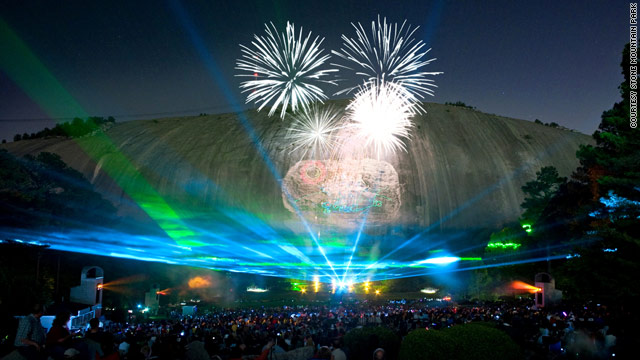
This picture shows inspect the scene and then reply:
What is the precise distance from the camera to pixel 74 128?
104 m

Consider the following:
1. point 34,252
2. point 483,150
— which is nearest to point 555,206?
point 34,252

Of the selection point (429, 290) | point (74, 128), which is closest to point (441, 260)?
point (429, 290)

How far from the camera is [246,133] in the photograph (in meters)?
92.8

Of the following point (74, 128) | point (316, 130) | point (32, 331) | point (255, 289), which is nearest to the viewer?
point (32, 331)

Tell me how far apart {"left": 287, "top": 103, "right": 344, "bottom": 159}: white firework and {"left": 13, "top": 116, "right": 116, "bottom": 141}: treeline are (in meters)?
43.7

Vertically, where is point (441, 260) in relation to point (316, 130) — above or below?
below

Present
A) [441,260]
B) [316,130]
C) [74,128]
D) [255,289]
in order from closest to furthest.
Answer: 1. [255,289]
2. [441,260]
3. [316,130]
4. [74,128]

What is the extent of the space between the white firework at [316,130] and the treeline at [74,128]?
43.7 meters

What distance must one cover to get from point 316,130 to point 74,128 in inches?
2138

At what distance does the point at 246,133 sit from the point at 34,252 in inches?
2668

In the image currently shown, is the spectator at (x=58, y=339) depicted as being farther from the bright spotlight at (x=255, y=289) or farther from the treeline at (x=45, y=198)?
the bright spotlight at (x=255, y=289)

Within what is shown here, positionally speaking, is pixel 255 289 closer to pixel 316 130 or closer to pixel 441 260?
pixel 441 260

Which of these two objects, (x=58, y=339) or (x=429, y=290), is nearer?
(x=58, y=339)

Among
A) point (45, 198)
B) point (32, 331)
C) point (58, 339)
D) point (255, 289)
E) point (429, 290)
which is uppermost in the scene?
point (45, 198)
